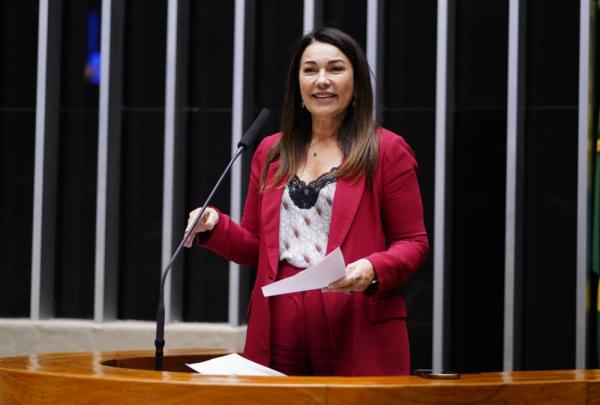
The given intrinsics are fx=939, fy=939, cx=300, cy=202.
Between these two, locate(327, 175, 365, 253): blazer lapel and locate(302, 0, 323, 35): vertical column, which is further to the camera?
locate(302, 0, 323, 35): vertical column

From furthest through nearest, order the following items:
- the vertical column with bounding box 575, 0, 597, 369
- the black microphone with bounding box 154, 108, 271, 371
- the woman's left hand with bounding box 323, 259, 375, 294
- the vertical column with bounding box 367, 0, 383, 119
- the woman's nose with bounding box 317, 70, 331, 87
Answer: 1. the vertical column with bounding box 367, 0, 383, 119
2. the vertical column with bounding box 575, 0, 597, 369
3. the woman's nose with bounding box 317, 70, 331, 87
4. the black microphone with bounding box 154, 108, 271, 371
5. the woman's left hand with bounding box 323, 259, 375, 294

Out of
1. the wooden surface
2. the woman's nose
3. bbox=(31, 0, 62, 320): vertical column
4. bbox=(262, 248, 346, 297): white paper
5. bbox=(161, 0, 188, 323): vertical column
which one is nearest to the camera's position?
the wooden surface

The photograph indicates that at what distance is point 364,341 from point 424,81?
308 cm

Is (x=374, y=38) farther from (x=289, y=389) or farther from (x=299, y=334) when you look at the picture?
(x=289, y=389)

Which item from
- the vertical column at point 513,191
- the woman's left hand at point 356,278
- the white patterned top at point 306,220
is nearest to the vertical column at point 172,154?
the vertical column at point 513,191

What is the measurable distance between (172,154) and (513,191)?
1.85 m

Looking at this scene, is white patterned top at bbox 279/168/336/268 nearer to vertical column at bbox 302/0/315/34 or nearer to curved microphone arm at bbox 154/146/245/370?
curved microphone arm at bbox 154/146/245/370

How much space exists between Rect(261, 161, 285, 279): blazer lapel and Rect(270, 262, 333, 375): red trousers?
0.03 metres

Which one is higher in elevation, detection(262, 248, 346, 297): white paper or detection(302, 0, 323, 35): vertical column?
detection(302, 0, 323, 35): vertical column

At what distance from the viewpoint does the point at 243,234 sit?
8.23 ft

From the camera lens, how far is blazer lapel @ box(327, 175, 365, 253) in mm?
2305

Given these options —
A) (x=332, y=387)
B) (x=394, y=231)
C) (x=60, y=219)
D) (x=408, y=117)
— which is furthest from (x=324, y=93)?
(x=60, y=219)

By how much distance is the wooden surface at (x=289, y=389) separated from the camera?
5.94ft

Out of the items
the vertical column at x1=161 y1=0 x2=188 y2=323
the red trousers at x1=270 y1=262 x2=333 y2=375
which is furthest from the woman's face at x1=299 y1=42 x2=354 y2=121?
the vertical column at x1=161 y1=0 x2=188 y2=323
